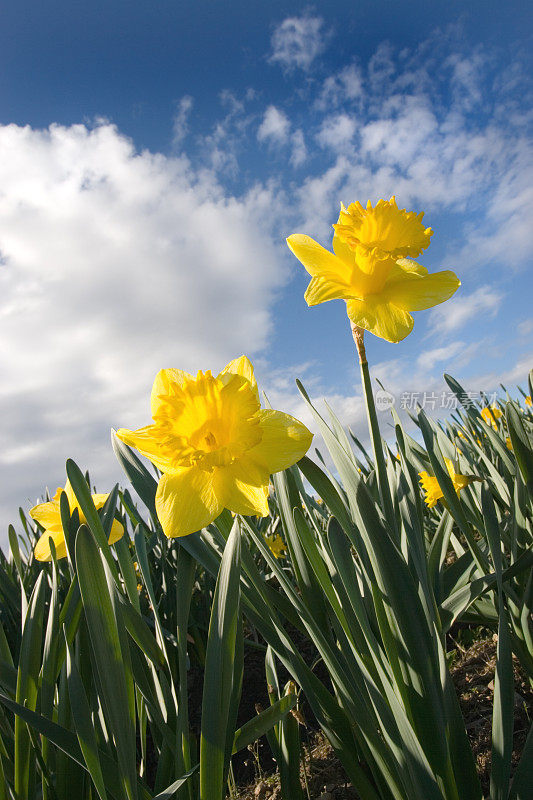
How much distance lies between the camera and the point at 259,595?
1.17 m

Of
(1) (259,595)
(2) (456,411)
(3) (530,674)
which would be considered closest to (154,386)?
(1) (259,595)

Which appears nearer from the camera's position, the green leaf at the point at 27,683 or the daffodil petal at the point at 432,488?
the green leaf at the point at 27,683

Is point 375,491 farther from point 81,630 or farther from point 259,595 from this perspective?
point 81,630

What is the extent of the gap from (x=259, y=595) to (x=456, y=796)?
0.57 m

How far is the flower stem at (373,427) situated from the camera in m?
1.07

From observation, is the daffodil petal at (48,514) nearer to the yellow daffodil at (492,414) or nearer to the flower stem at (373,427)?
the flower stem at (373,427)

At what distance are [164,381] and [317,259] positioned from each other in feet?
1.72

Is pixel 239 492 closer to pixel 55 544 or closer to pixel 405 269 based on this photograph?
pixel 405 269

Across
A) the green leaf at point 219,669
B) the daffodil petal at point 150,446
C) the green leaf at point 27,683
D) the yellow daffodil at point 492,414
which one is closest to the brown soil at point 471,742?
the green leaf at point 219,669

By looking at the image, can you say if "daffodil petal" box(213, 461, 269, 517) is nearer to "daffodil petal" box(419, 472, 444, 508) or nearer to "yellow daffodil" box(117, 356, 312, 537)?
"yellow daffodil" box(117, 356, 312, 537)

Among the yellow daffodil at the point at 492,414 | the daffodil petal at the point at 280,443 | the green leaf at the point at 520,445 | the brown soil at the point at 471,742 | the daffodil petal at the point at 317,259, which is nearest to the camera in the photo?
the daffodil petal at the point at 280,443

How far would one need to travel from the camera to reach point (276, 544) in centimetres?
342

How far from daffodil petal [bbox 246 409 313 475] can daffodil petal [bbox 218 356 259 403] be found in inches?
3.1

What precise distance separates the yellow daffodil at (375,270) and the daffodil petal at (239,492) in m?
0.48
